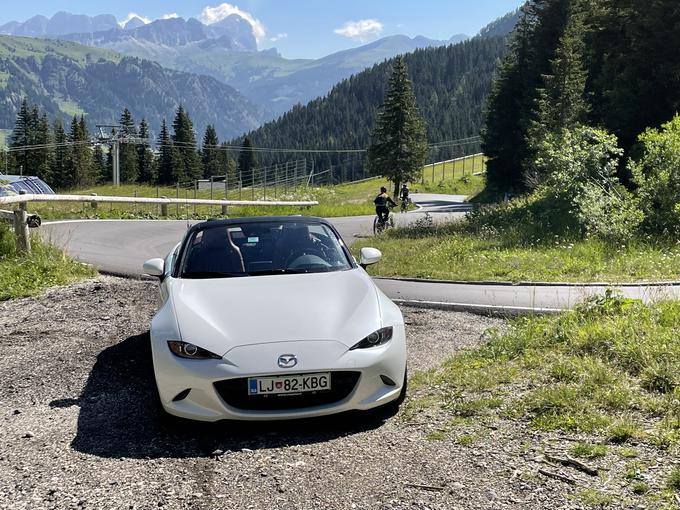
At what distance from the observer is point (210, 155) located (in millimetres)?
116250

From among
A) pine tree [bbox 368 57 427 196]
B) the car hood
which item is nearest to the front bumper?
the car hood

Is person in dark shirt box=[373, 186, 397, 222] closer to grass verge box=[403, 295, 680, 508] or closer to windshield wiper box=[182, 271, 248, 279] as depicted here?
grass verge box=[403, 295, 680, 508]

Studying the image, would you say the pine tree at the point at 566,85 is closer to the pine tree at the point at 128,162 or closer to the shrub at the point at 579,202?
the shrub at the point at 579,202

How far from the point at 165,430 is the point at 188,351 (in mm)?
629

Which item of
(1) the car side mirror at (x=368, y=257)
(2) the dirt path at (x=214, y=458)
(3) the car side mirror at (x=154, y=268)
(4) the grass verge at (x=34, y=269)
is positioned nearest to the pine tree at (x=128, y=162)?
(4) the grass verge at (x=34, y=269)

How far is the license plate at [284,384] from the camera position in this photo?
435 cm

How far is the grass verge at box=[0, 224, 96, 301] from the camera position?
9625 mm

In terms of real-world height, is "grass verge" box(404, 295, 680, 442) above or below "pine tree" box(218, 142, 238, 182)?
below

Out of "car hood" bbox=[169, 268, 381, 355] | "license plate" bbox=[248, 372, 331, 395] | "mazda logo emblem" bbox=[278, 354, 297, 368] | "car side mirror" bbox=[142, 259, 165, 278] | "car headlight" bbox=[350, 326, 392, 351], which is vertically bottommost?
"license plate" bbox=[248, 372, 331, 395]

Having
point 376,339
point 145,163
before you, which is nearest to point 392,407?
point 376,339

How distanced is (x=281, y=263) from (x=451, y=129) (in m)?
191

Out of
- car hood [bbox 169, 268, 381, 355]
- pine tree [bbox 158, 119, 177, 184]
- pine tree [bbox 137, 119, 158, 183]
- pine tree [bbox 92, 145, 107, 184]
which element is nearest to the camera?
car hood [bbox 169, 268, 381, 355]

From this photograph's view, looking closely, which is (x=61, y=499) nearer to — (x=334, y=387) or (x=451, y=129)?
(x=334, y=387)

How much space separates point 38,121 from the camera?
10262 centimetres
